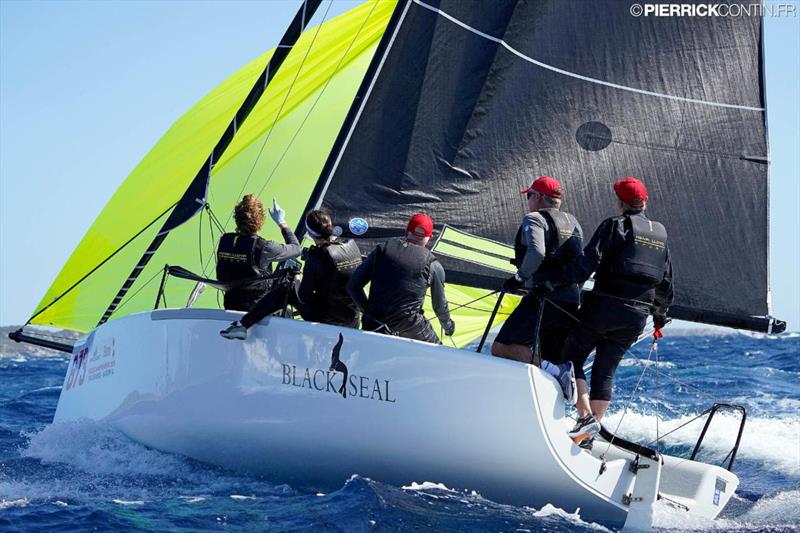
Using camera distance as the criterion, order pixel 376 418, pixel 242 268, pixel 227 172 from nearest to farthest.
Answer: pixel 376 418 → pixel 242 268 → pixel 227 172

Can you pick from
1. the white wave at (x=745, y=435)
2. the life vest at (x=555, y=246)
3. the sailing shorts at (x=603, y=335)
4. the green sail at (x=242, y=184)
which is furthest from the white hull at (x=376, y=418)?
the white wave at (x=745, y=435)

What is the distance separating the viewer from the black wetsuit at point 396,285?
6.10 metres

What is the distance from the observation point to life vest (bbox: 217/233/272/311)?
22.7ft

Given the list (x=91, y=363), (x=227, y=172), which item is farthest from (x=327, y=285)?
(x=227, y=172)

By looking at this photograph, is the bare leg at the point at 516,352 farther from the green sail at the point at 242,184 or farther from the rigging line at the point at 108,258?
the rigging line at the point at 108,258

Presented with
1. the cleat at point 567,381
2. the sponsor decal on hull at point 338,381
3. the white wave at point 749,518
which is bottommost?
the white wave at point 749,518

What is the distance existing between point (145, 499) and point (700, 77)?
15.1 ft

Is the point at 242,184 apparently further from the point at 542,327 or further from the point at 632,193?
the point at 632,193

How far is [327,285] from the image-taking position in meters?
6.45

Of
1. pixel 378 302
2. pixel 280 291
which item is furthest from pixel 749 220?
pixel 280 291

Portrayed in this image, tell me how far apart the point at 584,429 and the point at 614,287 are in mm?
822

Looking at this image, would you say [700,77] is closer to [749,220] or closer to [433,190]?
[749,220]

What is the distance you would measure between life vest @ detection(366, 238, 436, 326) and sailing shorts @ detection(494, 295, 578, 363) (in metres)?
0.52

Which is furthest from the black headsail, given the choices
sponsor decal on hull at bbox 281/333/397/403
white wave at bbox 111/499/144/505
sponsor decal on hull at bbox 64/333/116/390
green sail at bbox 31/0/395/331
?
white wave at bbox 111/499/144/505
